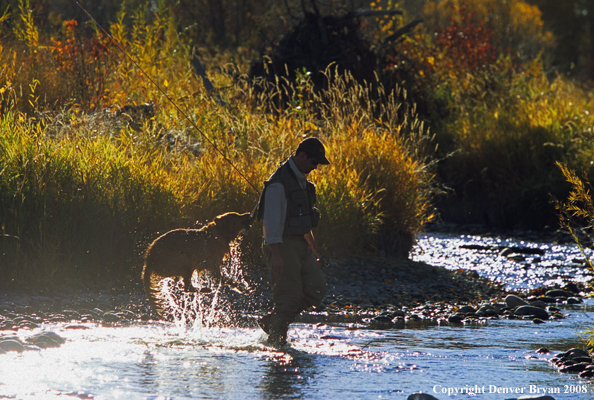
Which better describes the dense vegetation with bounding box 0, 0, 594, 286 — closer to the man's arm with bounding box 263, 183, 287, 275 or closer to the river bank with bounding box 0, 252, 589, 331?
the river bank with bounding box 0, 252, 589, 331

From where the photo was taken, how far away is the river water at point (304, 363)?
424cm

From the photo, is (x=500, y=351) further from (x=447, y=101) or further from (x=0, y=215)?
(x=447, y=101)

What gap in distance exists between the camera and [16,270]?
6859 millimetres

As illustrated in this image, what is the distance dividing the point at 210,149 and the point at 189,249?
9.72 feet

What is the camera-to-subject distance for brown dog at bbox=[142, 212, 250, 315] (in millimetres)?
6176

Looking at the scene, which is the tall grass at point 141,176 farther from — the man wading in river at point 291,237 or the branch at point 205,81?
the man wading in river at point 291,237

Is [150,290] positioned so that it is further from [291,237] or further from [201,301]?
[291,237]

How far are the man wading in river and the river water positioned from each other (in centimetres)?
32

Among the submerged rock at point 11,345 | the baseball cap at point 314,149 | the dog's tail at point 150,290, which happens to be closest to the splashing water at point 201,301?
the dog's tail at point 150,290

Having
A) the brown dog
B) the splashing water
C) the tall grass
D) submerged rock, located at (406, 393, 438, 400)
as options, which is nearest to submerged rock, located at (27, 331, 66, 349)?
the brown dog

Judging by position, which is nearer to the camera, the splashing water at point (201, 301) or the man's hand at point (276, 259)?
the man's hand at point (276, 259)

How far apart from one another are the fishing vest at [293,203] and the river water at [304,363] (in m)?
0.94

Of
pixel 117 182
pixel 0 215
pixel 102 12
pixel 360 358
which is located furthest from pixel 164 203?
pixel 102 12

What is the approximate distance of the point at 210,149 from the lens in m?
9.06
